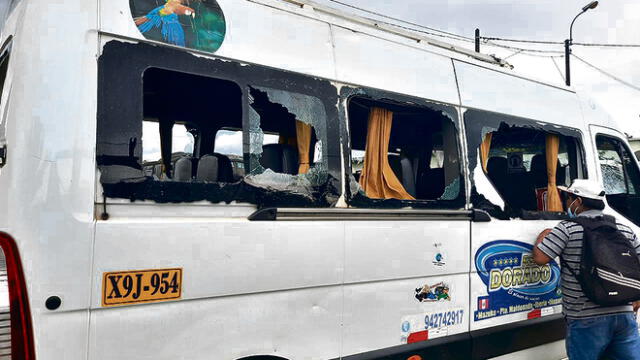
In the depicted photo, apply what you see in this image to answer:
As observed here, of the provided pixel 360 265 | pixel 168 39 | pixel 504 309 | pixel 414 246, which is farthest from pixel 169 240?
pixel 504 309

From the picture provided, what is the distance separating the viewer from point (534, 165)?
4527 millimetres

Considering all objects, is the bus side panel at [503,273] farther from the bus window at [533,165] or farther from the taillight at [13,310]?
the taillight at [13,310]

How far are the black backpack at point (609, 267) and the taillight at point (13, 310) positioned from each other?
3.30m

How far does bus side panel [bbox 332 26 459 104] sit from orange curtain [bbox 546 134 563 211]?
1443mm

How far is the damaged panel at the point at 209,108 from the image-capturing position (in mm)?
2082

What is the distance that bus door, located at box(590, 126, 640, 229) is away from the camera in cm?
471

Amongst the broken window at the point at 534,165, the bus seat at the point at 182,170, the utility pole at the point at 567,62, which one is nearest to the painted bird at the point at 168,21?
the bus seat at the point at 182,170

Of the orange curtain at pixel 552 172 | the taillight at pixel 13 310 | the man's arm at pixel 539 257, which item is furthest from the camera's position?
the orange curtain at pixel 552 172

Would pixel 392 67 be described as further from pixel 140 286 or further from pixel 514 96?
pixel 140 286

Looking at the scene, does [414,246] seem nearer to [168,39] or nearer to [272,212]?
[272,212]

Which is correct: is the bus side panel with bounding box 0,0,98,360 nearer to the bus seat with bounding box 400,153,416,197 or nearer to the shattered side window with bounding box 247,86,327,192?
the shattered side window with bounding box 247,86,327,192

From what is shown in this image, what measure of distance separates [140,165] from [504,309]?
2.88m

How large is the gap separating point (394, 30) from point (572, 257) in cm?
208

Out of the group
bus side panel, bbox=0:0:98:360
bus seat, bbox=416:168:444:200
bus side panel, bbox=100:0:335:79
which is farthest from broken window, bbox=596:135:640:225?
bus side panel, bbox=0:0:98:360
